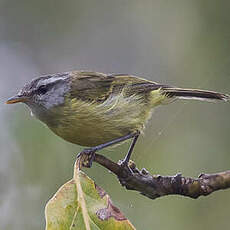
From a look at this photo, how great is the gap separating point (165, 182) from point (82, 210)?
400 mm

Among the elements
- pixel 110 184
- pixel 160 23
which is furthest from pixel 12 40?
pixel 110 184

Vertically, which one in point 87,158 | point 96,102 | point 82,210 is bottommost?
point 82,210

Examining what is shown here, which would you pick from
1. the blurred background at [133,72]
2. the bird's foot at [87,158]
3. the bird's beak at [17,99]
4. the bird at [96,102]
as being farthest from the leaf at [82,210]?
the blurred background at [133,72]

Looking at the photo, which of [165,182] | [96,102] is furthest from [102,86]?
[165,182]

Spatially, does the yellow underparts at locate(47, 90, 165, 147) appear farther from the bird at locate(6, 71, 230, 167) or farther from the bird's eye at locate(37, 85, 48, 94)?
the bird's eye at locate(37, 85, 48, 94)

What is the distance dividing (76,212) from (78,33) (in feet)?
17.8

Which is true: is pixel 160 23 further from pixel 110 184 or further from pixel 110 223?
pixel 110 223

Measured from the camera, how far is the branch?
1930mm

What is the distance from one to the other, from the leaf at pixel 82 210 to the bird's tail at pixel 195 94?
3.77 feet

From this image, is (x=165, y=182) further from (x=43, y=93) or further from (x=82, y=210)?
(x=43, y=93)

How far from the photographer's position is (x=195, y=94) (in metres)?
3.07

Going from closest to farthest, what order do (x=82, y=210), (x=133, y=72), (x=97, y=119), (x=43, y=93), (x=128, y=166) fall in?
(x=82, y=210) → (x=128, y=166) → (x=97, y=119) → (x=43, y=93) → (x=133, y=72)

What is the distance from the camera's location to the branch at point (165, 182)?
1930 mm

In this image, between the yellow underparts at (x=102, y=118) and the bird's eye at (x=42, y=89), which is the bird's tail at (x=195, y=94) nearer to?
the yellow underparts at (x=102, y=118)
